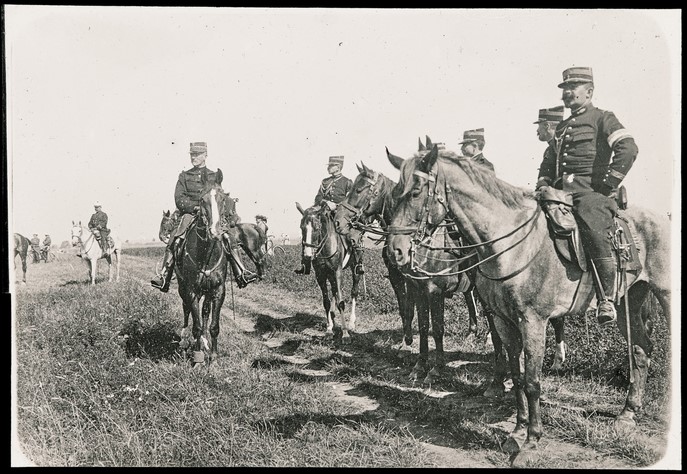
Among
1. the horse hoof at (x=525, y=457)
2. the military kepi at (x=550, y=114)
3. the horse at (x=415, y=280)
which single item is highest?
the military kepi at (x=550, y=114)

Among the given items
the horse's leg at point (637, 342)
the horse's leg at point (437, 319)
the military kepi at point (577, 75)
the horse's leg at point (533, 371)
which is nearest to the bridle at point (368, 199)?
the horse's leg at point (437, 319)

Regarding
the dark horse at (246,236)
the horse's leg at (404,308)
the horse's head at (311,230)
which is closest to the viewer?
the horse's leg at (404,308)

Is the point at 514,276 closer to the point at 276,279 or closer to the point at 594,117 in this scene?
the point at 594,117

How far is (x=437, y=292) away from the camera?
7.83 metres

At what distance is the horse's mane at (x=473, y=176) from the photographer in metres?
5.16

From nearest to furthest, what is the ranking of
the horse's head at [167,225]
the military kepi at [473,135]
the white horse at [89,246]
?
the military kepi at [473,135] → the horse's head at [167,225] → the white horse at [89,246]

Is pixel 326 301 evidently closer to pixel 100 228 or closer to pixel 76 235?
pixel 76 235

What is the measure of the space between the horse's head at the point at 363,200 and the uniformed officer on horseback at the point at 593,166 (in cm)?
322

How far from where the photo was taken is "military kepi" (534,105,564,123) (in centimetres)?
769

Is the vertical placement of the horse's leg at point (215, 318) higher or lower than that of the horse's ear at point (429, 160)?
lower

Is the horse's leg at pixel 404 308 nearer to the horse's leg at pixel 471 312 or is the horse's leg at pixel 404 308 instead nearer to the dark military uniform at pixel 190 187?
the horse's leg at pixel 471 312

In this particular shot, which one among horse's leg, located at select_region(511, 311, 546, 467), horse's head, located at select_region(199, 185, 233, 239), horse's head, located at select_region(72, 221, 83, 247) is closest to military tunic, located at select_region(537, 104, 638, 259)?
horse's leg, located at select_region(511, 311, 546, 467)

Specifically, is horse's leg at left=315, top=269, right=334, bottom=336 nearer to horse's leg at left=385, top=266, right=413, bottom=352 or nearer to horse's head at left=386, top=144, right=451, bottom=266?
horse's leg at left=385, top=266, right=413, bottom=352

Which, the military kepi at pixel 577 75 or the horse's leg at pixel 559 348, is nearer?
the military kepi at pixel 577 75
